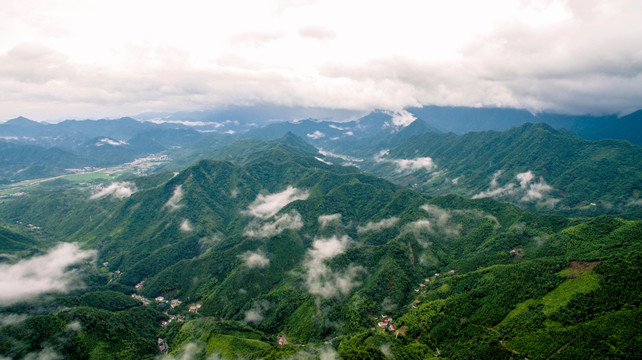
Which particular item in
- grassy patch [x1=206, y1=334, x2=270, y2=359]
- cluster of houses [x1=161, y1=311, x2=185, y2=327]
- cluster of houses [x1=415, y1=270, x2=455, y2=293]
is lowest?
cluster of houses [x1=161, y1=311, x2=185, y2=327]

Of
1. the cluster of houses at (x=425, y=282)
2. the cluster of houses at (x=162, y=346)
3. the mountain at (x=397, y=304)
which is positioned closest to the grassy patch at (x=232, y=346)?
the mountain at (x=397, y=304)

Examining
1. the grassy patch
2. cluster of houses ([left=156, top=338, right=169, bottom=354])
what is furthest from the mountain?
cluster of houses ([left=156, top=338, right=169, bottom=354])

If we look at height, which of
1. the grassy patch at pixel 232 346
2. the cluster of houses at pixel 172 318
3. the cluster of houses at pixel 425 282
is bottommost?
the cluster of houses at pixel 172 318

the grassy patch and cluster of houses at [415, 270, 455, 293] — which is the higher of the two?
cluster of houses at [415, 270, 455, 293]

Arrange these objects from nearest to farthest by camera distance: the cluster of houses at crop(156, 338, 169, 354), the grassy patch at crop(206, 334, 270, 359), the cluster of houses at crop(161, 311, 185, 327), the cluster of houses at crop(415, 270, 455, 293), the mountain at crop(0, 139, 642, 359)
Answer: the mountain at crop(0, 139, 642, 359) < the grassy patch at crop(206, 334, 270, 359) < the cluster of houses at crop(156, 338, 169, 354) < the cluster of houses at crop(161, 311, 185, 327) < the cluster of houses at crop(415, 270, 455, 293)

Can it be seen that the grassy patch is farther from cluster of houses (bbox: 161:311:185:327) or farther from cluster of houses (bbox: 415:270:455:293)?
cluster of houses (bbox: 415:270:455:293)

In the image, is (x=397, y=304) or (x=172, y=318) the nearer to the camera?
(x=397, y=304)

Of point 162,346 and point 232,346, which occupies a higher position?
point 232,346

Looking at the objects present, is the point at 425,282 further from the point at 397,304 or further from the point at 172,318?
the point at 172,318

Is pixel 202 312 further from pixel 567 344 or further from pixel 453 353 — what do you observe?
pixel 567 344

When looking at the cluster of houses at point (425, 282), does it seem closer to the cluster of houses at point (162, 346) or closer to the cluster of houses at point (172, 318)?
the cluster of houses at point (162, 346)

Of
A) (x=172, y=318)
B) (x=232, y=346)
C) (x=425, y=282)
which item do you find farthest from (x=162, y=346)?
(x=425, y=282)
